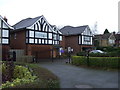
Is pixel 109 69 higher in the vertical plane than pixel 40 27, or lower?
lower

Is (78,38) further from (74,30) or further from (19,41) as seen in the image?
(19,41)

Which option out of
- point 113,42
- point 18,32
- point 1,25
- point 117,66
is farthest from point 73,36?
point 113,42

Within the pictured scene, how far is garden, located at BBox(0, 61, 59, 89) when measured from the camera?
19.6 ft

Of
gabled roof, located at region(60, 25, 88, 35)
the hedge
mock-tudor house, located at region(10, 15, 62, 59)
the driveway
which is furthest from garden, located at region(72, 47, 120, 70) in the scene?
gabled roof, located at region(60, 25, 88, 35)

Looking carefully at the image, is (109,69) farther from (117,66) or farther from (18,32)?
(18,32)

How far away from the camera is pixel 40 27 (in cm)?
3025

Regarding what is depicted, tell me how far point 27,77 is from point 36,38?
21.6 metres

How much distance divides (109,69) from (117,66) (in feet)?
3.25

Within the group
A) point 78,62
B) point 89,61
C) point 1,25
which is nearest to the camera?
point 89,61

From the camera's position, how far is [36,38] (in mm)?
29469

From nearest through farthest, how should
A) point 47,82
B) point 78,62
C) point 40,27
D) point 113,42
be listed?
point 47,82 → point 78,62 → point 40,27 → point 113,42

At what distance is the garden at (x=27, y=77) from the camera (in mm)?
5975

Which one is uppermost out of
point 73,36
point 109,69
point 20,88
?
point 73,36

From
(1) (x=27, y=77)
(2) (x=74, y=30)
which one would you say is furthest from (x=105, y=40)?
(1) (x=27, y=77)
